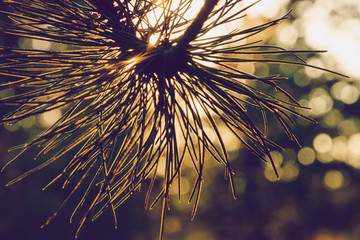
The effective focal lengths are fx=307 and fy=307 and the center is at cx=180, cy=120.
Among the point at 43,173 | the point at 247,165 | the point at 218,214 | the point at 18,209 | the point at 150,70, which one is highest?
the point at 150,70

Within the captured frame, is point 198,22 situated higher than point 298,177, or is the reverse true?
point 198,22

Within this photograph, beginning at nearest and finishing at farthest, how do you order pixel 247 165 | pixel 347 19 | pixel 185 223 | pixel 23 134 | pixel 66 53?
pixel 66 53 → pixel 23 134 → pixel 347 19 → pixel 247 165 → pixel 185 223

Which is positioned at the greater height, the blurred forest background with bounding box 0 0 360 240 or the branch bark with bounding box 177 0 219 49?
the branch bark with bounding box 177 0 219 49

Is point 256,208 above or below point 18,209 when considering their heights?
below

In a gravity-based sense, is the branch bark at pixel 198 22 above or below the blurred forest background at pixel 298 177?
above

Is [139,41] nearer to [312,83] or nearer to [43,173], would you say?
[43,173]

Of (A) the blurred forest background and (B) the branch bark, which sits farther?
(A) the blurred forest background

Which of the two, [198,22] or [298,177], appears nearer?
[198,22]

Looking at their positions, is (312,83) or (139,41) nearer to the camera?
(139,41)

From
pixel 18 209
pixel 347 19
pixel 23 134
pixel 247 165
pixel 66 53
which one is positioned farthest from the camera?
pixel 247 165

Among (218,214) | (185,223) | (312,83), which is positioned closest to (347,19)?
(312,83)

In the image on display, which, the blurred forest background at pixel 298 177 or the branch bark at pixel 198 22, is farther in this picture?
the blurred forest background at pixel 298 177
